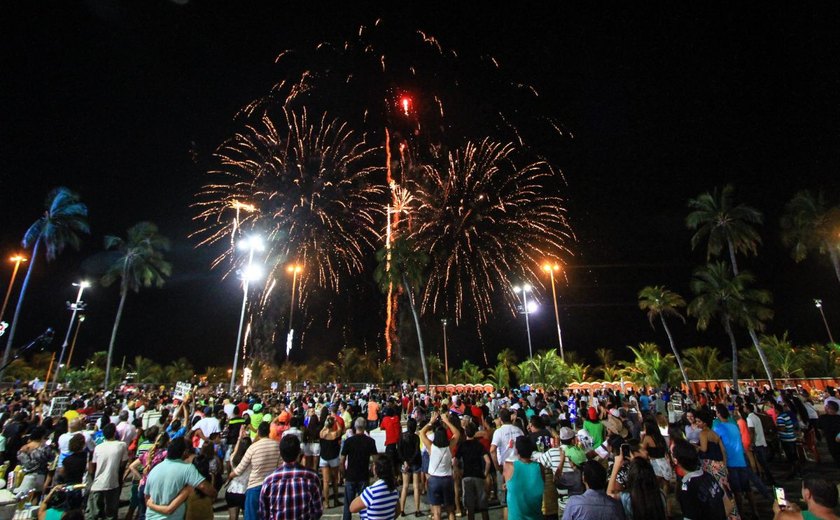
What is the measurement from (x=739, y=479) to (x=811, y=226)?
3728 cm

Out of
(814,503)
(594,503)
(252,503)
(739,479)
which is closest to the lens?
(814,503)

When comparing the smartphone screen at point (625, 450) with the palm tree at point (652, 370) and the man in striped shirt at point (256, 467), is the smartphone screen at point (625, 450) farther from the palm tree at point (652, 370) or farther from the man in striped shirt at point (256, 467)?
the palm tree at point (652, 370)

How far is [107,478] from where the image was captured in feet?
24.2

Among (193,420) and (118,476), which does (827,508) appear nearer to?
(118,476)

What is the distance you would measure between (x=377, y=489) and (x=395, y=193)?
3558 cm

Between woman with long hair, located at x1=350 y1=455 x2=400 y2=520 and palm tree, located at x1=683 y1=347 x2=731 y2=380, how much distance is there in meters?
44.2

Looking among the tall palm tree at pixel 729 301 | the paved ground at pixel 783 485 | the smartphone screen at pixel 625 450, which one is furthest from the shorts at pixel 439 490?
the tall palm tree at pixel 729 301

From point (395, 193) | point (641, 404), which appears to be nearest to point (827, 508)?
point (641, 404)

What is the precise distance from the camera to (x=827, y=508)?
3551 mm

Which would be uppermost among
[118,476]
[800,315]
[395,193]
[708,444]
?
[395,193]

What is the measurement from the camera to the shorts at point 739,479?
7602 mm

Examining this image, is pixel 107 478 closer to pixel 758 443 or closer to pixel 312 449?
pixel 312 449

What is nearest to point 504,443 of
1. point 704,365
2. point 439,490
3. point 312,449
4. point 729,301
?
point 439,490

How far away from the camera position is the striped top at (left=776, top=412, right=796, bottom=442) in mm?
11164
